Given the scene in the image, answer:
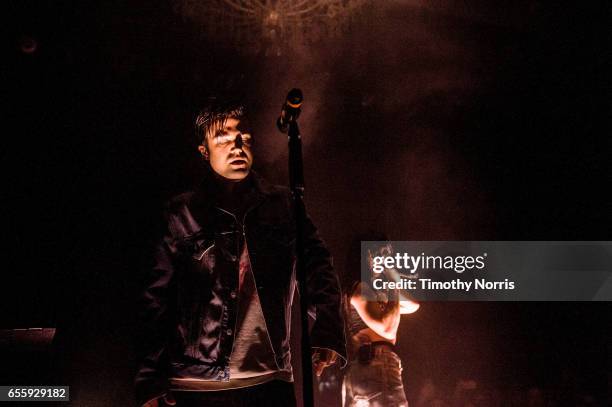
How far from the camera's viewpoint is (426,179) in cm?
407

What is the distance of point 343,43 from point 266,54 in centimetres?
56

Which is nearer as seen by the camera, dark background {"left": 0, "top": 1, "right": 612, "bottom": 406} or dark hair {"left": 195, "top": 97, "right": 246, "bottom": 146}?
dark hair {"left": 195, "top": 97, "right": 246, "bottom": 146}

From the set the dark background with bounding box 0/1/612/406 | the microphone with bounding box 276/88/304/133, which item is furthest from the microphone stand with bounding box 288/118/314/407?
the dark background with bounding box 0/1/612/406

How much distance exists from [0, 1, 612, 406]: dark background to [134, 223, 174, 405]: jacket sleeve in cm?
101

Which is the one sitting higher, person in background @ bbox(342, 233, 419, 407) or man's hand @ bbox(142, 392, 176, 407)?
person in background @ bbox(342, 233, 419, 407)

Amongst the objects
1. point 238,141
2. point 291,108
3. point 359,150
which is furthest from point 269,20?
point 291,108

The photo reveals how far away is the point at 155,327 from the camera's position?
2.44 metres

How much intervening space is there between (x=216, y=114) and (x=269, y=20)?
136 cm

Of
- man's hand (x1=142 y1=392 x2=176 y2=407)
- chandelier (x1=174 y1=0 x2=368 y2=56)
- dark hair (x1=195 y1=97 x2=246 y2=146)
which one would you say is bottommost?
man's hand (x1=142 y1=392 x2=176 y2=407)

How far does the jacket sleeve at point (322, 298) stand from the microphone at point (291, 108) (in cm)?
45

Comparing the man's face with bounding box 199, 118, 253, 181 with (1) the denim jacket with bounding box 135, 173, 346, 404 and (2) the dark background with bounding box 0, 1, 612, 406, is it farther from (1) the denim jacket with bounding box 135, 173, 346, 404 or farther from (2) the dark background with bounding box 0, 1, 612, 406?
(2) the dark background with bounding box 0, 1, 612, 406

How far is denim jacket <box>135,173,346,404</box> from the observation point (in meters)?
2.37

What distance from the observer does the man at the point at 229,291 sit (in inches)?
92.4

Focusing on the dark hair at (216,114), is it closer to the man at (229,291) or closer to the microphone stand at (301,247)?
the man at (229,291)
